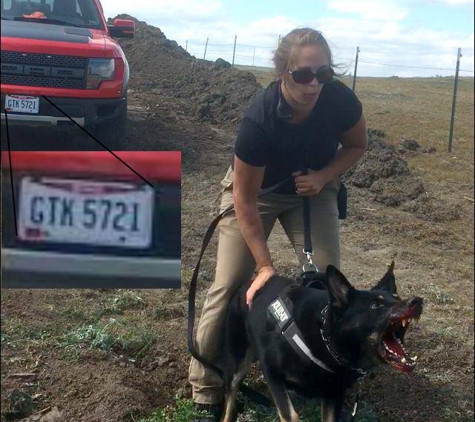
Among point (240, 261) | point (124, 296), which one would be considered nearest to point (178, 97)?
point (124, 296)

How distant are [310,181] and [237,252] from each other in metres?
0.56

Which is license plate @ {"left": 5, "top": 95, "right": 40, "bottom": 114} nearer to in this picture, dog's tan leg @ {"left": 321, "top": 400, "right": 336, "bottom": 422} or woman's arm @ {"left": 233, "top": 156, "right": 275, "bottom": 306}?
woman's arm @ {"left": 233, "top": 156, "right": 275, "bottom": 306}

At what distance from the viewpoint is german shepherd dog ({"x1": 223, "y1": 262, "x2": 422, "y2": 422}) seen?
10.7 feet

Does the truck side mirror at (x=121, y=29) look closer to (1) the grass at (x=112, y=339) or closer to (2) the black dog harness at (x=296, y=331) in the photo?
(1) the grass at (x=112, y=339)

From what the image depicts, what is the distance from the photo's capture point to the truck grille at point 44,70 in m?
5.59

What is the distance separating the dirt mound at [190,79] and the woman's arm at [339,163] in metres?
7.41

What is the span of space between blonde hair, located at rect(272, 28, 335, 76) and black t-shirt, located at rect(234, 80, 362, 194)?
0.13 m

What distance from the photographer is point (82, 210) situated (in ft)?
12.0

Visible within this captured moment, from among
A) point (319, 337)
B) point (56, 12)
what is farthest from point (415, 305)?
point (56, 12)

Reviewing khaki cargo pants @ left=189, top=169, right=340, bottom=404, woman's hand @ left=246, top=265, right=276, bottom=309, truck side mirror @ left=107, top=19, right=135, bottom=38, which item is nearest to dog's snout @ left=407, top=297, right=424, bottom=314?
woman's hand @ left=246, top=265, right=276, bottom=309

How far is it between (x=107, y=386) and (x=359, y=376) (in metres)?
1.45

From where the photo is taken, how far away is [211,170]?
8547 mm

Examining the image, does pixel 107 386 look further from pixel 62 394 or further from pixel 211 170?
pixel 211 170

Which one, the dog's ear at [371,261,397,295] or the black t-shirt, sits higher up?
the black t-shirt
